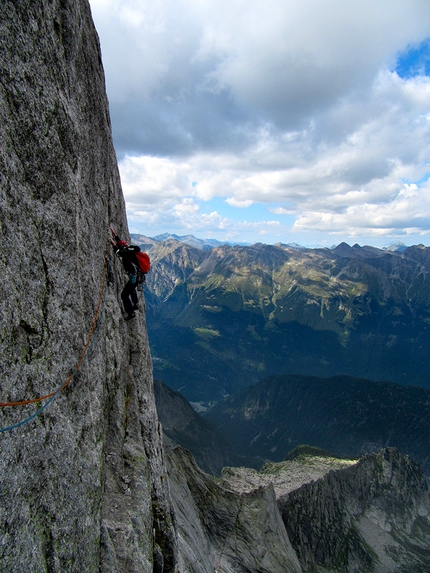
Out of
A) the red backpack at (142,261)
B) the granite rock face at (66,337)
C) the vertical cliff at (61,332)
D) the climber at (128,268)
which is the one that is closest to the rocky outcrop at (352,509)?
the granite rock face at (66,337)

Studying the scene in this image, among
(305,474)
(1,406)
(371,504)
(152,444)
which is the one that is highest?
(1,406)

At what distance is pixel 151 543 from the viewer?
13.1 metres

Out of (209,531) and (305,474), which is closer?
(209,531)

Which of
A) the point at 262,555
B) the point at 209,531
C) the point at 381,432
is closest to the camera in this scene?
the point at 209,531

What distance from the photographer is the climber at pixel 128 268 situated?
15988 mm

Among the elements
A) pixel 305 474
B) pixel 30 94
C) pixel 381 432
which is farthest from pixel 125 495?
pixel 381 432

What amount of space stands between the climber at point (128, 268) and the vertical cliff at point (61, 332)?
1.19 m

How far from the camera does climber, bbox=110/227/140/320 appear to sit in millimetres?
15988

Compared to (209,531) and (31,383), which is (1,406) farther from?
(209,531)

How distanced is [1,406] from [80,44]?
Answer: 43.8ft

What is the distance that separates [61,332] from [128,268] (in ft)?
21.7

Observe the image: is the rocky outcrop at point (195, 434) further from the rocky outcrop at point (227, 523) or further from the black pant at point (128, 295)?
the black pant at point (128, 295)

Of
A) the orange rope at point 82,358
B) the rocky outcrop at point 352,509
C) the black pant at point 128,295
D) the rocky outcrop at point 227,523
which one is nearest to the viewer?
the orange rope at point 82,358

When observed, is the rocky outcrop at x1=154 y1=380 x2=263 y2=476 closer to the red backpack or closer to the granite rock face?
the granite rock face
